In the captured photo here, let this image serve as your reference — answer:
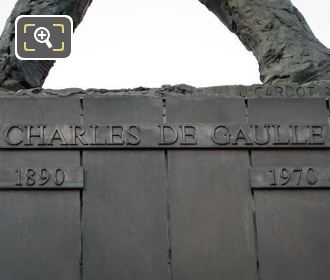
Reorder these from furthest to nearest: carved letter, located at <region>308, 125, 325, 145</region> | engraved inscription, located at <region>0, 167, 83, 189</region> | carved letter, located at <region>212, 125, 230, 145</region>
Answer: carved letter, located at <region>308, 125, 325, 145</region>, carved letter, located at <region>212, 125, 230, 145</region>, engraved inscription, located at <region>0, 167, 83, 189</region>

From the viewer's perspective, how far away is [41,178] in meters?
5.91

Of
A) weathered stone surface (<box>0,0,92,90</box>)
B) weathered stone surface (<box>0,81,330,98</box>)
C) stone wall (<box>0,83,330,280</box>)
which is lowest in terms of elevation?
stone wall (<box>0,83,330,280</box>)

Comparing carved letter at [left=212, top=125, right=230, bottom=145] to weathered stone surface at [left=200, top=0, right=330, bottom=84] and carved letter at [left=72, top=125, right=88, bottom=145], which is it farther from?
carved letter at [left=72, top=125, right=88, bottom=145]

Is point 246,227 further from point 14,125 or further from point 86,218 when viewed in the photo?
point 14,125

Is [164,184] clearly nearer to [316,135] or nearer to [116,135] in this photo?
[116,135]

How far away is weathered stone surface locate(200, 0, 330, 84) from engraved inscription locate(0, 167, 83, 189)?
6.91 feet

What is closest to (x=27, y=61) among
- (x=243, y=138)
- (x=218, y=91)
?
(x=218, y=91)

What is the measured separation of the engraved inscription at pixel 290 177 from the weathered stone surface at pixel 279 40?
1.00m

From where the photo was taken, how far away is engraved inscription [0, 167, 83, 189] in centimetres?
588

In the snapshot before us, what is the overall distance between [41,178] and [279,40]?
2.58m

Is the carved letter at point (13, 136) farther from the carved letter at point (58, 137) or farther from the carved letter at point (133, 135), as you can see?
the carved letter at point (133, 135)

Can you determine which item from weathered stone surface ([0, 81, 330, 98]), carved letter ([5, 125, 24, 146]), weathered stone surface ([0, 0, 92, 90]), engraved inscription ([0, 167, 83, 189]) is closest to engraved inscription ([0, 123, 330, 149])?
carved letter ([5, 125, 24, 146])

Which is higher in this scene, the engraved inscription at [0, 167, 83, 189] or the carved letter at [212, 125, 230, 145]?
the carved letter at [212, 125, 230, 145]

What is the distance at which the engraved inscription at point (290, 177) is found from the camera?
19.9ft
